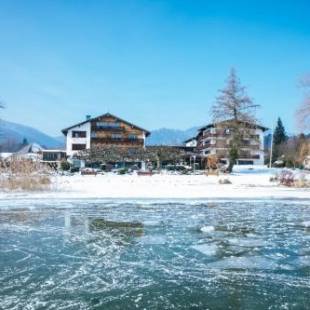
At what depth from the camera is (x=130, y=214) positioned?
46.8 feet

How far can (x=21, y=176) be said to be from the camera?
75.3ft

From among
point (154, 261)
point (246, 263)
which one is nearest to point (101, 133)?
point (154, 261)

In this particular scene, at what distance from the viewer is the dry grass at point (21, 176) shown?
22.7 meters

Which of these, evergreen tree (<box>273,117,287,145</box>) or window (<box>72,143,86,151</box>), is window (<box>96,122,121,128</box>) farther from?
evergreen tree (<box>273,117,287,145</box>)

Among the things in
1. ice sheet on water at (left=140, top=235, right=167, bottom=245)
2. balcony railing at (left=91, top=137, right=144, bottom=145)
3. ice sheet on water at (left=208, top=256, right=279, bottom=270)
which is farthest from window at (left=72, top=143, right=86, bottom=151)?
ice sheet on water at (left=208, top=256, right=279, bottom=270)

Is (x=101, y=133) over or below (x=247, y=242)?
over

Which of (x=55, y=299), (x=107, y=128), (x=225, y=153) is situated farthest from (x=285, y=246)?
(x=107, y=128)

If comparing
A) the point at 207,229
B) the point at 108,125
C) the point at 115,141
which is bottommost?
the point at 207,229

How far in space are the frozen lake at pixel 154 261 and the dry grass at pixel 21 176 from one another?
9.03 meters

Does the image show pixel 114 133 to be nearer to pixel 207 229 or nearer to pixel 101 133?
pixel 101 133

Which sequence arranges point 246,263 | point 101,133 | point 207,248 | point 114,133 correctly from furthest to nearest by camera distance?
point 114,133 → point 101,133 → point 207,248 → point 246,263

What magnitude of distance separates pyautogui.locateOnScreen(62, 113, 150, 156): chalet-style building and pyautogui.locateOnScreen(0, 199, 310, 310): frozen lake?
58.6 metres

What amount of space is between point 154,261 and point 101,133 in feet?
216

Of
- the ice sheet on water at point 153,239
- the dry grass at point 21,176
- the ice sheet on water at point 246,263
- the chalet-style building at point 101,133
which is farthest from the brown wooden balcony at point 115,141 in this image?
the ice sheet on water at point 246,263
